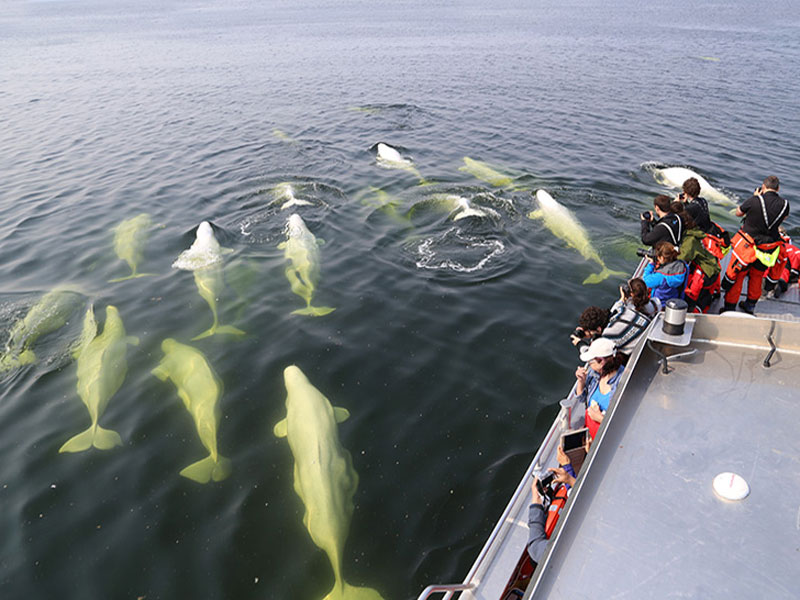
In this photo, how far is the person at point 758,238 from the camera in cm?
934

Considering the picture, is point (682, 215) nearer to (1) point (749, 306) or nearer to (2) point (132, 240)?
(1) point (749, 306)

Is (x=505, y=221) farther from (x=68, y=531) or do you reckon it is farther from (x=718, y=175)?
(x=68, y=531)

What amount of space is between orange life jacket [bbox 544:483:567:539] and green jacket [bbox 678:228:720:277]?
17.9 ft

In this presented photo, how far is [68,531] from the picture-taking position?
8.23 meters

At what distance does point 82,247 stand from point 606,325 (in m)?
17.7

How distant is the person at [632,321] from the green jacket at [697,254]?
2095mm

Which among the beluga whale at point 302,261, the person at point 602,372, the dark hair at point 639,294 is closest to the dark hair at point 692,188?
the dark hair at point 639,294

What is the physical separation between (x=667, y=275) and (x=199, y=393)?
9.46 meters

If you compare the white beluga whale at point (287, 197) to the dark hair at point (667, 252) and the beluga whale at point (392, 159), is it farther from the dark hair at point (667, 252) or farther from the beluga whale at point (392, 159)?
the dark hair at point (667, 252)

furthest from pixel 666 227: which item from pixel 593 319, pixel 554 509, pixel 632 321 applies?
pixel 554 509

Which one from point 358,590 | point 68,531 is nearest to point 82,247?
point 68,531

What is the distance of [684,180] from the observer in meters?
21.3

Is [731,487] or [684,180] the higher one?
[731,487]

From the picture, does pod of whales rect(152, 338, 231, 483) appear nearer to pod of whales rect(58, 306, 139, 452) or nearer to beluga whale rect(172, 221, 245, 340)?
pod of whales rect(58, 306, 139, 452)
